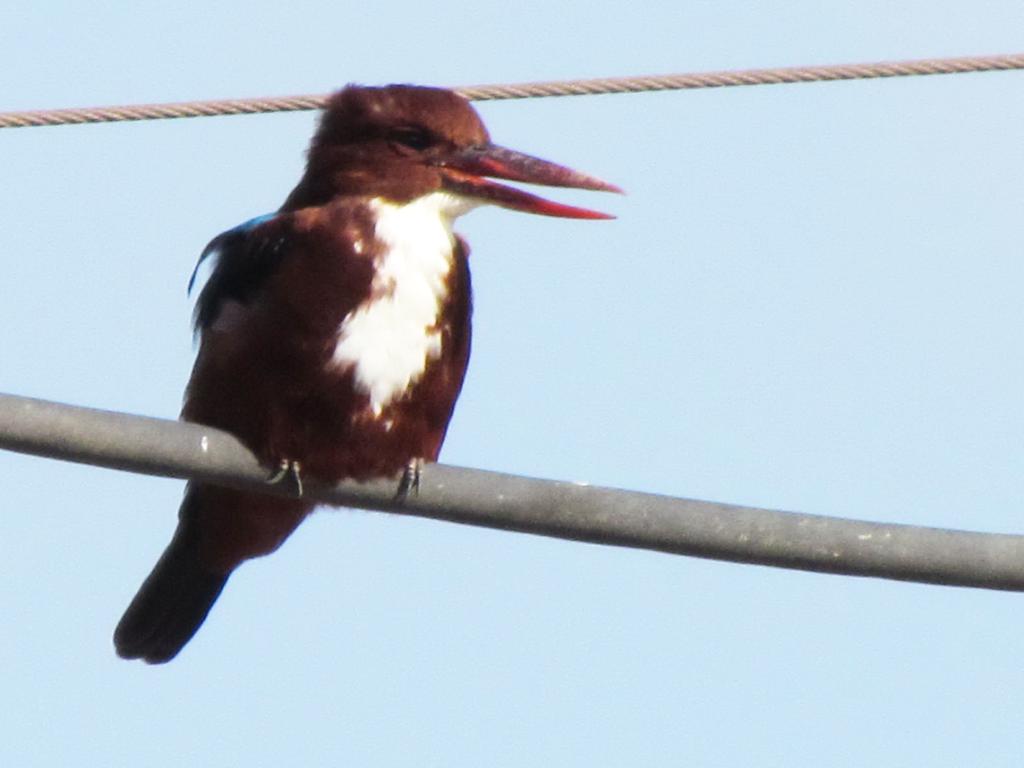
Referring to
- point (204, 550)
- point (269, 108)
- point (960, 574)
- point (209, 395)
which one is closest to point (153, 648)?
point (204, 550)

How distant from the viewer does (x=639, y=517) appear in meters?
2.71

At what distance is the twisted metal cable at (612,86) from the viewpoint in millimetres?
3467

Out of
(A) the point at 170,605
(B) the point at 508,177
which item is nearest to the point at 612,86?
(B) the point at 508,177

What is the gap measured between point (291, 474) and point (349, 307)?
39 cm

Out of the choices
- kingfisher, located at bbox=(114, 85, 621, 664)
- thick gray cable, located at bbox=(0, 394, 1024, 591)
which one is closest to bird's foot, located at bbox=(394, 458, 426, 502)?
thick gray cable, located at bbox=(0, 394, 1024, 591)

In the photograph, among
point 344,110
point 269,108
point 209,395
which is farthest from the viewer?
point 344,110

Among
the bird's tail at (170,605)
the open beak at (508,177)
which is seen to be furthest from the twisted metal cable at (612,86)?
the bird's tail at (170,605)

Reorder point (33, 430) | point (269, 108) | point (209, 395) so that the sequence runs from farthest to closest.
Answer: point (209, 395) → point (269, 108) → point (33, 430)

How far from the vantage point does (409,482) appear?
122 inches

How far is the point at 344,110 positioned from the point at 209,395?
0.73m

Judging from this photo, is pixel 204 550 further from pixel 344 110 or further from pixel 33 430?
pixel 33 430

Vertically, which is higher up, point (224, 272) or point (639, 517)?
point (224, 272)

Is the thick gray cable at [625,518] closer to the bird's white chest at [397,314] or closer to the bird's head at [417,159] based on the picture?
the bird's white chest at [397,314]

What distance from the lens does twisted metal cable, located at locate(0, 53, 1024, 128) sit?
3.47m
